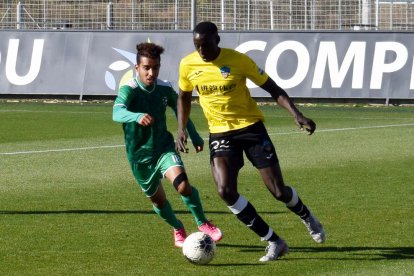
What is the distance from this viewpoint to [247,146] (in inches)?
383

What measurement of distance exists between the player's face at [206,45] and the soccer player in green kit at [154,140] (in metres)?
0.49

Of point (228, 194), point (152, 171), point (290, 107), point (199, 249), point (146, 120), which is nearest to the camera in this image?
point (199, 249)

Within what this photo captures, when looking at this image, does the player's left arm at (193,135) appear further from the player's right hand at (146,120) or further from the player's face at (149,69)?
the player's right hand at (146,120)

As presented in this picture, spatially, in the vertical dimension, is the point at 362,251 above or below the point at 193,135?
below

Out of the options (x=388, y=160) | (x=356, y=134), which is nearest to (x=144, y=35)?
(x=356, y=134)

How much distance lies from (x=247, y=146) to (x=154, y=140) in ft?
2.86

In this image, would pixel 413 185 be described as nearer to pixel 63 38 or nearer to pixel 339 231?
pixel 339 231

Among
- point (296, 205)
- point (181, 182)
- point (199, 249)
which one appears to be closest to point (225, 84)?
point (181, 182)

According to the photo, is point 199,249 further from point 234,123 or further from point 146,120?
point 234,123

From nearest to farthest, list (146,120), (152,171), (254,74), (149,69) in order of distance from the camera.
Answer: (146,120), (254,74), (149,69), (152,171)

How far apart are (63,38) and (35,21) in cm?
372

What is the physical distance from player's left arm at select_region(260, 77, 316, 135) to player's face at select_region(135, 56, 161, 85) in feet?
3.07

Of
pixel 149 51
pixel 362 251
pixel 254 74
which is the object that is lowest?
pixel 362 251

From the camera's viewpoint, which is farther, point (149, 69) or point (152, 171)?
point (152, 171)
